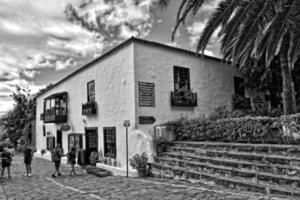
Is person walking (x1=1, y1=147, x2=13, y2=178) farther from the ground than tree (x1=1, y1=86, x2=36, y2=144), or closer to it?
closer to it

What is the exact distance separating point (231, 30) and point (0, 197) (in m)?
9.70

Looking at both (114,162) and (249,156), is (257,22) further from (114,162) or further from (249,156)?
(114,162)

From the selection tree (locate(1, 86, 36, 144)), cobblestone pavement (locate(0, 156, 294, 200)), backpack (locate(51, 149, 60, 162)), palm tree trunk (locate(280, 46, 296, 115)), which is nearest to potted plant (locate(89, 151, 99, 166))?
backpack (locate(51, 149, 60, 162))

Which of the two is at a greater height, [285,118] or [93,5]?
[93,5]

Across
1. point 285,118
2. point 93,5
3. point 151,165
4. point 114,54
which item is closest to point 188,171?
point 151,165

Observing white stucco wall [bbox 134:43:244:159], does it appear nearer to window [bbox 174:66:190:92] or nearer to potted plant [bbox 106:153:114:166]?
window [bbox 174:66:190:92]

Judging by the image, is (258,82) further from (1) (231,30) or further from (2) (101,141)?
(2) (101,141)

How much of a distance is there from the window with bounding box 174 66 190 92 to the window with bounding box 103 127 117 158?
4074mm

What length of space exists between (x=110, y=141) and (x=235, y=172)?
23.8 ft

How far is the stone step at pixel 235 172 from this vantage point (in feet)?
19.8

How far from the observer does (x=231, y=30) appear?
27.8 ft

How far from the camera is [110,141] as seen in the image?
12750 millimetres

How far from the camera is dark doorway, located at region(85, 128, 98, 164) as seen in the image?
46.6 feet

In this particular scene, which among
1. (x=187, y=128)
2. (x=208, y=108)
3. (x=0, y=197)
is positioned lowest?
(x=0, y=197)
